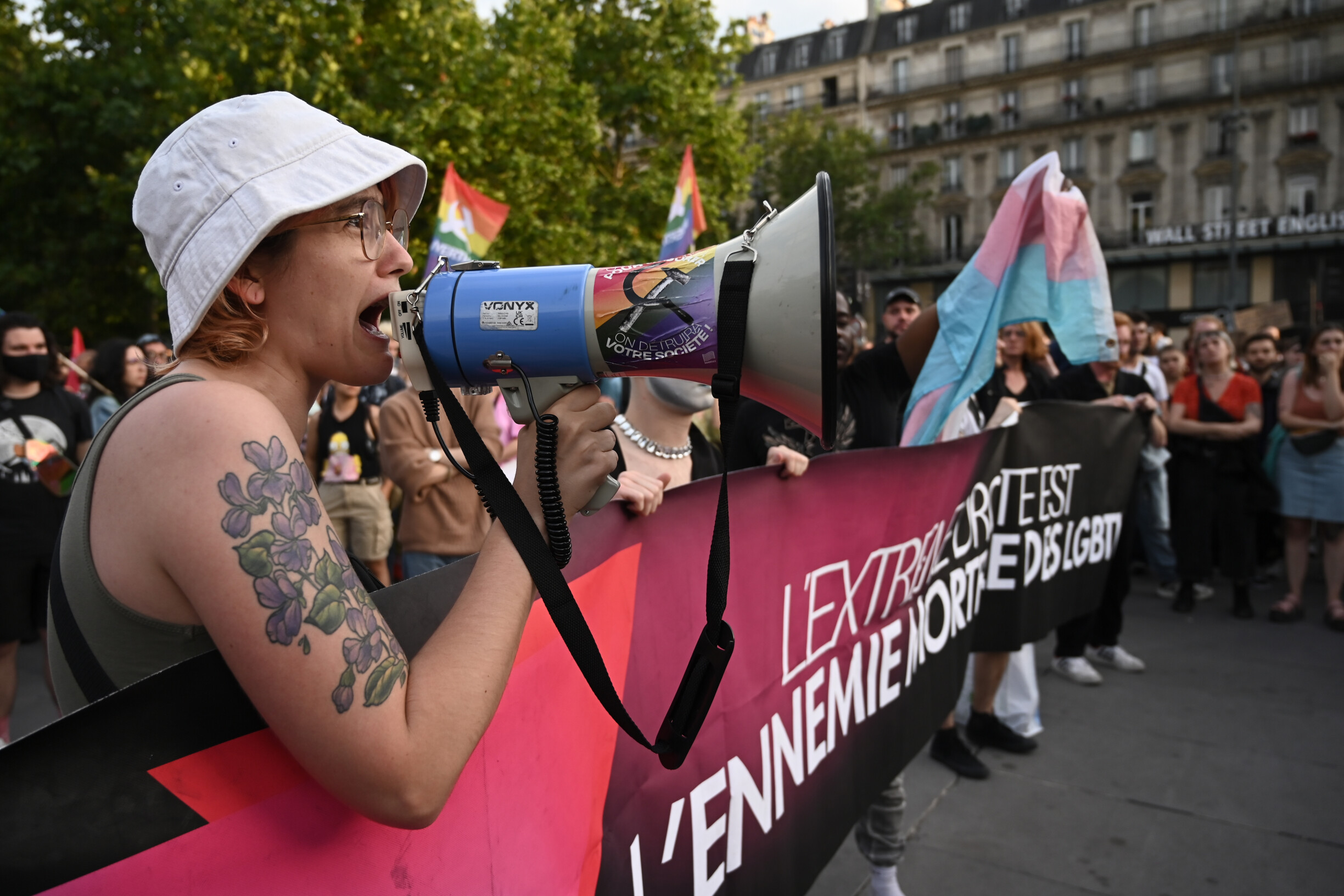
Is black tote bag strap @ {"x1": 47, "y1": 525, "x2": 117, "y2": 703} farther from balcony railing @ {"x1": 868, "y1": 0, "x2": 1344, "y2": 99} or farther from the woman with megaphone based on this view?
balcony railing @ {"x1": 868, "y1": 0, "x2": 1344, "y2": 99}

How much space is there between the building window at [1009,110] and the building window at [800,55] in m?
11.0

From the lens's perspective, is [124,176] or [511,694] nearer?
[511,694]

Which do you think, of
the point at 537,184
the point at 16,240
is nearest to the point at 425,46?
the point at 537,184

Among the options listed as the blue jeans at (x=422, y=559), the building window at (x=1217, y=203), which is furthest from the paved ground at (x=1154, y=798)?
the building window at (x=1217, y=203)

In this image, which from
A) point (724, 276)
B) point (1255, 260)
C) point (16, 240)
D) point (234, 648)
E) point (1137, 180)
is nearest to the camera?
point (234, 648)

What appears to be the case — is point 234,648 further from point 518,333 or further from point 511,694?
point 511,694

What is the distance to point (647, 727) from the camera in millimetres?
1802

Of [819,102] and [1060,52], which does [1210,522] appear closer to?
[1060,52]

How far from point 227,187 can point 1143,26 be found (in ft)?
157

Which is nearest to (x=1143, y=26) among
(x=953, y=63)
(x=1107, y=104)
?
(x=1107, y=104)

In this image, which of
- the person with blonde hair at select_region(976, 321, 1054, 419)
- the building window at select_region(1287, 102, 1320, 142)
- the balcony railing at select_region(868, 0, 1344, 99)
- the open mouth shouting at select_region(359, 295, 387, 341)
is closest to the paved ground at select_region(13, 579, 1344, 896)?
the person with blonde hair at select_region(976, 321, 1054, 419)

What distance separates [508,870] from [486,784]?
140mm

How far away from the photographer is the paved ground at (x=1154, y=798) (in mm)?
3104

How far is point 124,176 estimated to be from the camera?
52.7 feet
